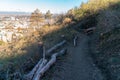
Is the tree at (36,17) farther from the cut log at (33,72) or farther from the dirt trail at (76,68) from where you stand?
the cut log at (33,72)

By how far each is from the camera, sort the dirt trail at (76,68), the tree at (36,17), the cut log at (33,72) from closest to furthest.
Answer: the cut log at (33,72), the dirt trail at (76,68), the tree at (36,17)

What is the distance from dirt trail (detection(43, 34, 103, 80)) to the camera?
10.1 meters

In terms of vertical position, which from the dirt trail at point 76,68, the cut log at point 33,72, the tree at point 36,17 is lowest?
the dirt trail at point 76,68

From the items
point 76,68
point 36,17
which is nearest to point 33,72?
point 76,68

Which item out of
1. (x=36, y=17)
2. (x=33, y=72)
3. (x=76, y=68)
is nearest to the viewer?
(x=33, y=72)

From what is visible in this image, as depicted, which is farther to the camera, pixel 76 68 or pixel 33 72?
pixel 76 68

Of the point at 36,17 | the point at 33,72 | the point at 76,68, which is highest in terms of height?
the point at 36,17

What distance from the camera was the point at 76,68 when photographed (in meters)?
11.5

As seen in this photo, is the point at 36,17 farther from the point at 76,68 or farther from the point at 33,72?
the point at 33,72

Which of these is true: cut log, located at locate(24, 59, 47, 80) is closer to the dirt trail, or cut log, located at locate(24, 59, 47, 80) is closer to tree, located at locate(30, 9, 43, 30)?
the dirt trail

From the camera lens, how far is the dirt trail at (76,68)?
10094mm

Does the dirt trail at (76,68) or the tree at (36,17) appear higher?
the tree at (36,17)

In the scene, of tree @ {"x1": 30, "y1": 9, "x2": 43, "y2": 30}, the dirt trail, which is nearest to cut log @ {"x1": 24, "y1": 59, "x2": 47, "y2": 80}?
the dirt trail

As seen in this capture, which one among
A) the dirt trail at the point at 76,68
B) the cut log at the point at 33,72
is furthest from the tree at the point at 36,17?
the cut log at the point at 33,72
